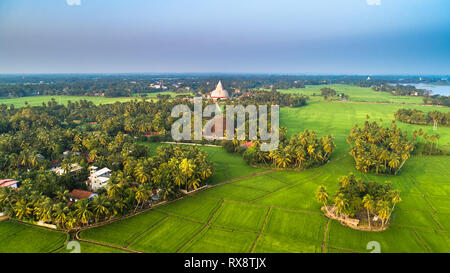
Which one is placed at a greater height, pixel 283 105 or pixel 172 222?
pixel 283 105

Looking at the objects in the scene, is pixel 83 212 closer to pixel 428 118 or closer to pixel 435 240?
pixel 435 240

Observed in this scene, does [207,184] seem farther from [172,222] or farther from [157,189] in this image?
[172,222]

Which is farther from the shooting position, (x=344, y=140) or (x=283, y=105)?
(x=283, y=105)

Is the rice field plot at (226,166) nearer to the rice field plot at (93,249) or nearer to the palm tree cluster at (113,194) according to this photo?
the palm tree cluster at (113,194)

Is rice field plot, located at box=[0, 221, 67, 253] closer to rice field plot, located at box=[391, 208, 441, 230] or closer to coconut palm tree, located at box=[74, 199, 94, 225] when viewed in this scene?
coconut palm tree, located at box=[74, 199, 94, 225]

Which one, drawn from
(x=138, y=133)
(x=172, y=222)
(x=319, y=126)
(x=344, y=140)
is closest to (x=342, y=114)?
(x=319, y=126)

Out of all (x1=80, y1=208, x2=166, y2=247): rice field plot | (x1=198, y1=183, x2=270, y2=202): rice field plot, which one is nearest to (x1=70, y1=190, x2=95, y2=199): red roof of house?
(x1=80, y1=208, x2=166, y2=247): rice field plot

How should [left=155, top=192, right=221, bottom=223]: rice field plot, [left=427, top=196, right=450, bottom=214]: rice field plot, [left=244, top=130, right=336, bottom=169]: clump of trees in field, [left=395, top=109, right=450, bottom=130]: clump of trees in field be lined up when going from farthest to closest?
[left=395, top=109, right=450, bottom=130]: clump of trees in field < [left=244, top=130, right=336, bottom=169]: clump of trees in field < [left=427, top=196, right=450, bottom=214]: rice field plot < [left=155, top=192, right=221, bottom=223]: rice field plot

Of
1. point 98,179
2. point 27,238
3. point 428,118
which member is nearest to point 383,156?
point 98,179
